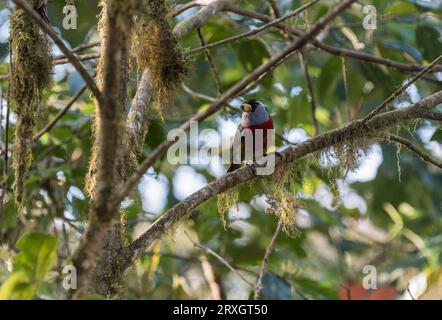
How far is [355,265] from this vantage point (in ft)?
25.3

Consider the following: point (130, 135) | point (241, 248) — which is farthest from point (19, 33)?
point (241, 248)

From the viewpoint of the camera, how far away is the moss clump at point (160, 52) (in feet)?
→ 12.0

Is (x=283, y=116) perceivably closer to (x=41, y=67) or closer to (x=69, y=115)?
(x=69, y=115)

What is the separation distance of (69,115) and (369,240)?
146 inches

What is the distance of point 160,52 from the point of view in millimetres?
3674

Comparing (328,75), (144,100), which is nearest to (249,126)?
(328,75)

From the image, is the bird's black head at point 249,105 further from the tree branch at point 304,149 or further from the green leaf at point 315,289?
the tree branch at point 304,149

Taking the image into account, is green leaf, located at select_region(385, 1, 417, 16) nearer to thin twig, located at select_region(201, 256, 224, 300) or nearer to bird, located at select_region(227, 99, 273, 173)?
bird, located at select_region(227, 99, 273, 173)

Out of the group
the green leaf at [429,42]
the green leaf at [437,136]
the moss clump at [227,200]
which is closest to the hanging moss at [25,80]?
the moss clump at [227,200]

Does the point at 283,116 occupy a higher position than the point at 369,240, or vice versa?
the point at 283,116

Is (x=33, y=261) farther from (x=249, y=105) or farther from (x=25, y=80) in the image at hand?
(x=249, y=105)

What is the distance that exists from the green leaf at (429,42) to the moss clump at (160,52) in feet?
7.11

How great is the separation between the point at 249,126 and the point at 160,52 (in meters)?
1.77
